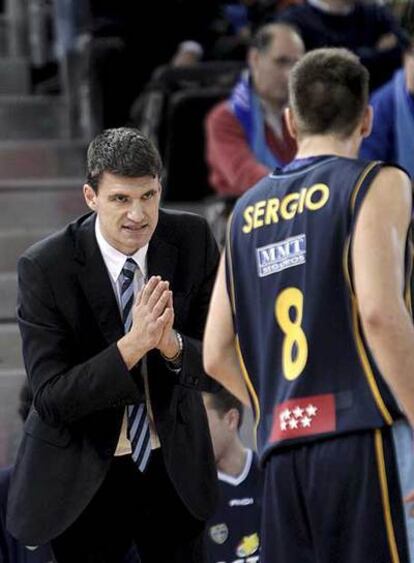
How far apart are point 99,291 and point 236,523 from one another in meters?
1.38

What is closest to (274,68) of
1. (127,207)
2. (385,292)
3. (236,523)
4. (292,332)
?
(236,523)

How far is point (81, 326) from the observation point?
4.00m

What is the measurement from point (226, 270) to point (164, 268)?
0.45m

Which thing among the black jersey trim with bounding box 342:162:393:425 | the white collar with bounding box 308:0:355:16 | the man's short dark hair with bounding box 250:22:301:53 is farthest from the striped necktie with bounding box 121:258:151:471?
the white collar with bounding box 308:0:355:16

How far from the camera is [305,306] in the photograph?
3.45m

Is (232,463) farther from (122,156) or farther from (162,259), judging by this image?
(122,156)

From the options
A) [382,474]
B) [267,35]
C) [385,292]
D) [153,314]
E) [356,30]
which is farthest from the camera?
[356,30]

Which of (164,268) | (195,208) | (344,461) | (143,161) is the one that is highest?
(143,161)

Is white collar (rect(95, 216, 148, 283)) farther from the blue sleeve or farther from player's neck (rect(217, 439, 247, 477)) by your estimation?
the blue sleeve

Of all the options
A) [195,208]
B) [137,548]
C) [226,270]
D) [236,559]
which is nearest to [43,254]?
[226,270]

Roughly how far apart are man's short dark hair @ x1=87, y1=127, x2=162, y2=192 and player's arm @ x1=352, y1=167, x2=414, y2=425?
32.1 inches

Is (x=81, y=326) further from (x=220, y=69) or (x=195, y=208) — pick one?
(x=220, y=69)

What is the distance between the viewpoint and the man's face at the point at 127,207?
392 cm

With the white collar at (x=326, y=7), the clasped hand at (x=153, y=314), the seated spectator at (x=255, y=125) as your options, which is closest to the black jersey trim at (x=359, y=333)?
the clasped hand at (x=153, y=314)
